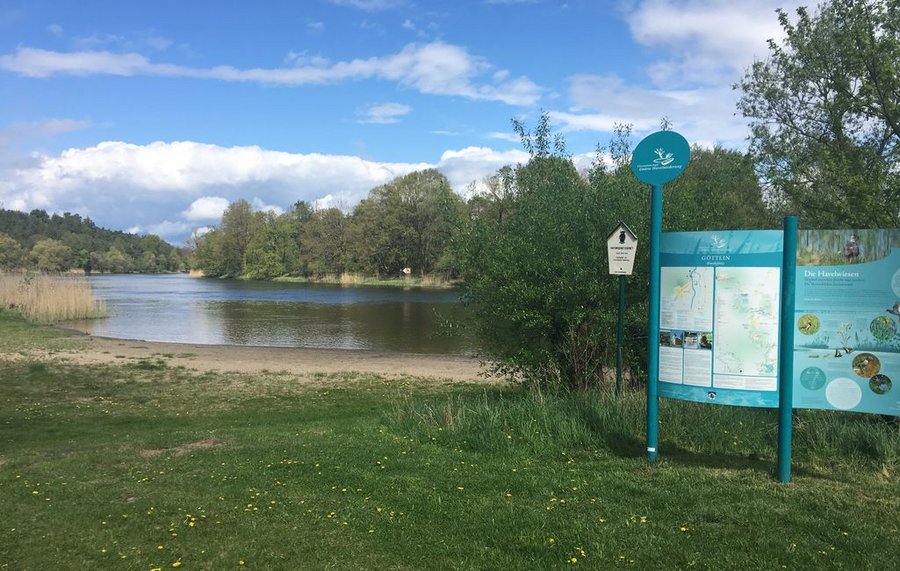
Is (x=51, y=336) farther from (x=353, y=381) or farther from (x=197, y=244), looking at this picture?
(x=197, y=244)

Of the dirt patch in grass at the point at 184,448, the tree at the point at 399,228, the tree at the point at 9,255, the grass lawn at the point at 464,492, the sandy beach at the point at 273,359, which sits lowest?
the sandy beach at the point at 273,359

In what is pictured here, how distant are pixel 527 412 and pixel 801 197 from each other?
36.0ft

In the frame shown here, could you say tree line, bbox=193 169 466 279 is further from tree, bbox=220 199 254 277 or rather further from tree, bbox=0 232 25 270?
tree, bbox=0 232 25 270

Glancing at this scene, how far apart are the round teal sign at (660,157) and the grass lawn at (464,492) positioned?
2877 mm

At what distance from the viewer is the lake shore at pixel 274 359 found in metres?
18.7

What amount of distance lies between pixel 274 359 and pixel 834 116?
58.8ft

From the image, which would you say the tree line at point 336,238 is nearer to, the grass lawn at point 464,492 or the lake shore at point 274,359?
the lake shore at point 274,359

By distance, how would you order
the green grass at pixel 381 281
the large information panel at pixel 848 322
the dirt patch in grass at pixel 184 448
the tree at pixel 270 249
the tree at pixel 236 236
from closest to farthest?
the large information panel at pixel 848 322
the dirt patch in grass at pixel 184 448
the green grass at pixel 381 281
the tree at pixel 270 249
the tree at pixel 236 236

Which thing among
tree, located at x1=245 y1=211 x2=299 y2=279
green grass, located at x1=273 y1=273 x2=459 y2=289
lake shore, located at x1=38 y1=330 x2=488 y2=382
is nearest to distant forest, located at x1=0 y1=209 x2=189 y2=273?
tree, located at x1=245 y1=211 x2=299 y2=279

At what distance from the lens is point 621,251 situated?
303 inches

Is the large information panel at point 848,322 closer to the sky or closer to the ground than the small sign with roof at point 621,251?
closer to the ground

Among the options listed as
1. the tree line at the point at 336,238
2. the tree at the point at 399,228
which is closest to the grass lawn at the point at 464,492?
the tree line at the point at 336,238

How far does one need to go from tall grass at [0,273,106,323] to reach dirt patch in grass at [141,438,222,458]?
32.2 m

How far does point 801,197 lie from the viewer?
15062 millimetres
